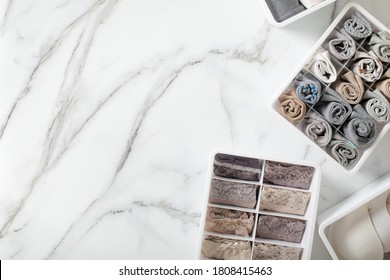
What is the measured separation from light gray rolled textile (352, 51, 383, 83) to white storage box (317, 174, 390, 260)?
27 centimetres

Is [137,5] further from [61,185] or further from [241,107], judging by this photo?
[61,185]

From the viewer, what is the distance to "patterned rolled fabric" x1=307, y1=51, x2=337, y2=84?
51.8 inches

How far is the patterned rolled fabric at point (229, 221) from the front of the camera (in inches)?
54.1

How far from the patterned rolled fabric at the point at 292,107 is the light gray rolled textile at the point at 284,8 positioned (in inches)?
7.3

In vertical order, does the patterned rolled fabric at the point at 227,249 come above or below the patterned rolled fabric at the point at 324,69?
below

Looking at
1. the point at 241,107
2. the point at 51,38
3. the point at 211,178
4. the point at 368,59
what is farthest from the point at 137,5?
the point at 368,59

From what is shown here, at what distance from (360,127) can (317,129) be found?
0.10 metres

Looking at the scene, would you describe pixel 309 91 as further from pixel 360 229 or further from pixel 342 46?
pixel 360 229

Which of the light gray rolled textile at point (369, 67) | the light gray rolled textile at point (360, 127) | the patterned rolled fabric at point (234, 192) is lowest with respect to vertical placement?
the patterned rolled fabric at point (234, 192)

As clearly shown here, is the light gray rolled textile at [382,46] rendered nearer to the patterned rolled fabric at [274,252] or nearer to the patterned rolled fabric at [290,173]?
the patterned rolled fabric at [290,173]

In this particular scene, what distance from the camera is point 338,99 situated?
1.31m

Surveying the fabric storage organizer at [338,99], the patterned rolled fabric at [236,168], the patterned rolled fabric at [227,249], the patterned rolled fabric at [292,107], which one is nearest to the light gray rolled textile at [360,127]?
the fabric storage organizer at [338,99]

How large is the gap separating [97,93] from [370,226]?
78 cm

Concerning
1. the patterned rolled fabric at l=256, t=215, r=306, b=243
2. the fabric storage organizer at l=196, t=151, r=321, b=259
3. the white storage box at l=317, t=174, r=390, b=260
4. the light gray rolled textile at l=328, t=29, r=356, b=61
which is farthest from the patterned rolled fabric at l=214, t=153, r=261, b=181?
the light gray rolled textile at l=328, t=29, r=356, b=61
